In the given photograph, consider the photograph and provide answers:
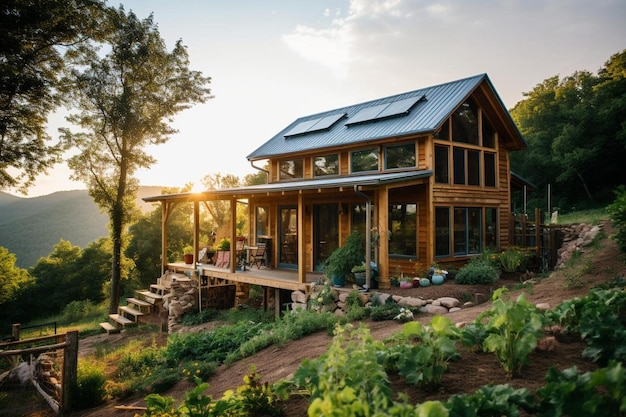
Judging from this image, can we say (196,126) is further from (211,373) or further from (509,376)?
(509,376)

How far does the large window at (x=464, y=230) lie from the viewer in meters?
11.9

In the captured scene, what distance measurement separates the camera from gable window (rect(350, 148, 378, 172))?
41.2 feet

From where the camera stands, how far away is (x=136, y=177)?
17984mm

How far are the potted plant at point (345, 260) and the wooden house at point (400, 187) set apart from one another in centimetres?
47

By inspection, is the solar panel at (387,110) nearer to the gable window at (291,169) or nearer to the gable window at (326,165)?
the gable window at (326,165)

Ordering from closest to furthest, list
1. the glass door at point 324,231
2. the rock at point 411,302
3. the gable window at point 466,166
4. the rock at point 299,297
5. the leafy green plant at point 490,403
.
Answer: the leafy green plant at point 490,403 < the rock at point 411,302 < the rock at point 299,297 < the gable window at point 466,166 < the glass door at point 324,231

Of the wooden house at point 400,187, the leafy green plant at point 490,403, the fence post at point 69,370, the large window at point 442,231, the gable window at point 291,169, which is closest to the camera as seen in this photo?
the leafy green plant at point 490,403

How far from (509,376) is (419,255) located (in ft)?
27.4

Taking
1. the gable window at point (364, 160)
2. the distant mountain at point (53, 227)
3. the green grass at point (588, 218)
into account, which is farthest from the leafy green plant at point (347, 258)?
the distant mountain at point (53, 227)

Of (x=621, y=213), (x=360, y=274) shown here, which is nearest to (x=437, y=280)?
(x=360, y=274)

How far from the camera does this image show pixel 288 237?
47.0 ft

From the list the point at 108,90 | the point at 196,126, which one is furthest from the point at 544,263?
the point at 108,90

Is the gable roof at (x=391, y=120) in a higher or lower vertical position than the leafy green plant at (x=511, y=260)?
higher

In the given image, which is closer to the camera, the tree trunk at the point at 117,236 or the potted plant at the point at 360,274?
the potted plant at the point at 360,274
